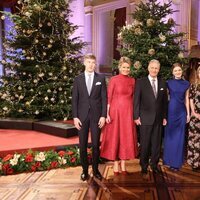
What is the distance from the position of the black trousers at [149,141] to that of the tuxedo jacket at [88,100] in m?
0.64

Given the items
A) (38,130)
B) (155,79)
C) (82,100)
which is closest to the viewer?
(82,100)

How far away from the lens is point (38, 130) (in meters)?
6.21

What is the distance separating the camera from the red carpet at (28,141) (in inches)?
188

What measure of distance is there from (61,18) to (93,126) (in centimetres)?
344

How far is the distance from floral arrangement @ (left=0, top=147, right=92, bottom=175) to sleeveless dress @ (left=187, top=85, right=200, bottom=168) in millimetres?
1694

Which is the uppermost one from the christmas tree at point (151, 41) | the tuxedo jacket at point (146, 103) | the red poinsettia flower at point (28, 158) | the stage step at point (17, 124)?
the christmas tree at point (151, 41)

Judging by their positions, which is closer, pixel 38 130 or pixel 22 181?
pixel 22 181

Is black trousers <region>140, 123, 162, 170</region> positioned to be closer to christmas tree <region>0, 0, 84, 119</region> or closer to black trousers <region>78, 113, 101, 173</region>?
black trousers <region>78, 113, 101, 173</region>

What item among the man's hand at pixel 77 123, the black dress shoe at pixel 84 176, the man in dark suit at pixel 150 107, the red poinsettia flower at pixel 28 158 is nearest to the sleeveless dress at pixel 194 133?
the man in dark suit at pixel 150 107

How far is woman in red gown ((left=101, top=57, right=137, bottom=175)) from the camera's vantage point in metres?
4.11

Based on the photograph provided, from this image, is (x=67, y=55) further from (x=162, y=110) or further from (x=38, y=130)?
(x=162, y=110)

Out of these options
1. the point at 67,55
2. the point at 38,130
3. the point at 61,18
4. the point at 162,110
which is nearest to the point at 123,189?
the point at 162,110

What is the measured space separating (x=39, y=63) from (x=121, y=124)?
10.0 ft

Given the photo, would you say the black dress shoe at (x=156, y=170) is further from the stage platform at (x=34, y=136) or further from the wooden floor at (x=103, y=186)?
the stage platform at (x=34, y=136)
